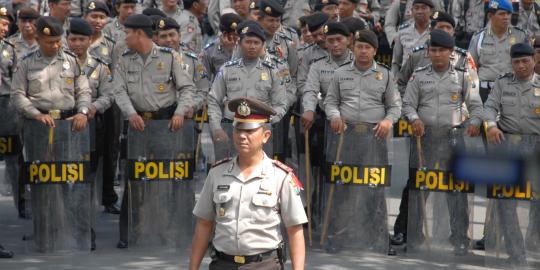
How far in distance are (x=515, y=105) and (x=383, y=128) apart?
4.05 ft

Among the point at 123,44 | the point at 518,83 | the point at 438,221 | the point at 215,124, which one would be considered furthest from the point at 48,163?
the point at 518,83

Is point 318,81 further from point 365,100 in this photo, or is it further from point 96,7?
point 96,7

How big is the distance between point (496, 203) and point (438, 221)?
0.60m

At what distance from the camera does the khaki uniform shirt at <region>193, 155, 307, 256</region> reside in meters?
7.04

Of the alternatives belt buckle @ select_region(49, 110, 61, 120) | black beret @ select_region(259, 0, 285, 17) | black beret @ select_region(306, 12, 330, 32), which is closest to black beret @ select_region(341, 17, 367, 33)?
black beret @ select_region(306, 12, 330, 32)

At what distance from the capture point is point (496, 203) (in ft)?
36.1

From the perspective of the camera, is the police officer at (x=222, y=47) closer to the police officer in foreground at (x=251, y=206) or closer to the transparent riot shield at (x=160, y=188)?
the transparent riot shield at (x=160, y=188)

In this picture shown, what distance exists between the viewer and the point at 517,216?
10.9 m

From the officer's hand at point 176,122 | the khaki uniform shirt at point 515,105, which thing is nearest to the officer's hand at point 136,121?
the officer's hand at point 176,122

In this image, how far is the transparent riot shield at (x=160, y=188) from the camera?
11336 millimetres

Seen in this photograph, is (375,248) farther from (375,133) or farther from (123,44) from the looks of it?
(123,44)

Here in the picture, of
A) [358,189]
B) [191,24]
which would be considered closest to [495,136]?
[358,189]

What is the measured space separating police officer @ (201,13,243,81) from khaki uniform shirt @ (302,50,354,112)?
1441mm

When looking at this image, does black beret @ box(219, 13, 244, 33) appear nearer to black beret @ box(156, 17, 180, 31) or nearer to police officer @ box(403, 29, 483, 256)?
black beret @ box(156, 17, 180, 31)
